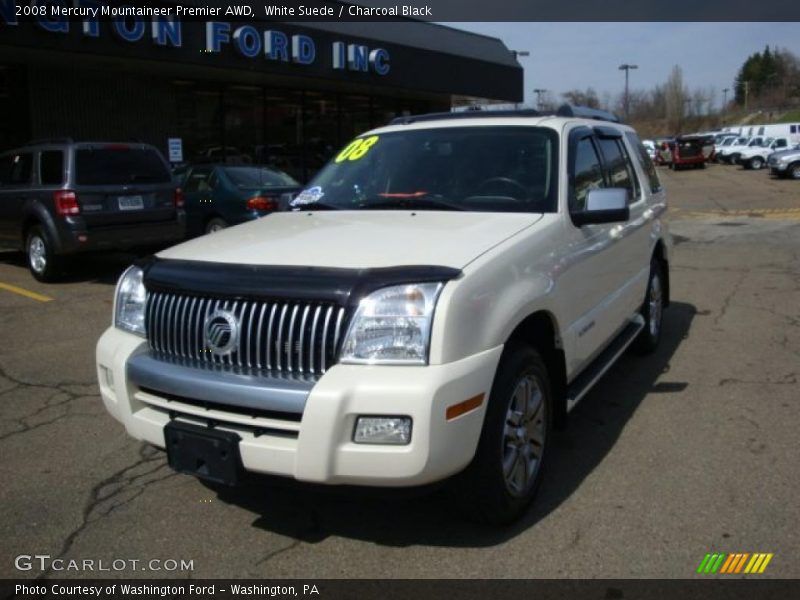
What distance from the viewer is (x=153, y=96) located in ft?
57.4

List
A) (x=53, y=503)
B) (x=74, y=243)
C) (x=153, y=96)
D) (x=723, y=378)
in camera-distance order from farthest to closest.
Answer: (x=153, y=96) → (x=74, y=243) → (x=723, y=378) → (x=53, y=503)

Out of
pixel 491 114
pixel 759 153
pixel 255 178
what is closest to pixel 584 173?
pixel 491 114

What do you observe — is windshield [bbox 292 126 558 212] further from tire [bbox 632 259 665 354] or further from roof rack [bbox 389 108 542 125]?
tire [bbox 632 259 665 354]

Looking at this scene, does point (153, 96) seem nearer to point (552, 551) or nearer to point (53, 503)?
point (53, 503)

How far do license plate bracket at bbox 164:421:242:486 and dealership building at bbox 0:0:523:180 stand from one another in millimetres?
12007

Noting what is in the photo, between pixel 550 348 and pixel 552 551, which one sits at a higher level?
pixel 550 348

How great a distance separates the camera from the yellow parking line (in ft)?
28.3

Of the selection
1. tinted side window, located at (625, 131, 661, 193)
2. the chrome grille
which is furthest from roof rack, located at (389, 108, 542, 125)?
the chrome grille

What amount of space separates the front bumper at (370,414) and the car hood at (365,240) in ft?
1.58

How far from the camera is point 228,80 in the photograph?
62.0ft

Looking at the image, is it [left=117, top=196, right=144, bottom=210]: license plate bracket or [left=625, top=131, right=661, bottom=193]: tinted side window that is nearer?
[left=625, top=131, right=661, bottom=193]: tinted side window

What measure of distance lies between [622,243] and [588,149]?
698 millimetres

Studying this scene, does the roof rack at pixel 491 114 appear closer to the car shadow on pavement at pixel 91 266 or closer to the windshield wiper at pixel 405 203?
the windshield wiper at pixel 405 203
